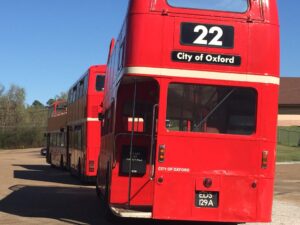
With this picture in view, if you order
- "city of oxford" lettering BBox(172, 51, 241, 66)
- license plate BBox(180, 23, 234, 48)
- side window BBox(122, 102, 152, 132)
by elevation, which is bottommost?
side window BBox(122, 102, 152, 132)

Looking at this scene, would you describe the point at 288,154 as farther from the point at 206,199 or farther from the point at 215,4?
the point at 215,4

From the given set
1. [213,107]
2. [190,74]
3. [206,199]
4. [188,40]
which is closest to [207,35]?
[188,40]

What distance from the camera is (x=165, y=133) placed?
390 inches

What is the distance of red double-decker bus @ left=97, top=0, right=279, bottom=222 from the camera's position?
9852 millimetres

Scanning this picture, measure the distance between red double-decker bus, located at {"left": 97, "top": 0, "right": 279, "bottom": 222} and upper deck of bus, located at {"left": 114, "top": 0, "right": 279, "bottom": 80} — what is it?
17mm

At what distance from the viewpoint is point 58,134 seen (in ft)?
109

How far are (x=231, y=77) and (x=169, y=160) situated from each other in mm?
1790

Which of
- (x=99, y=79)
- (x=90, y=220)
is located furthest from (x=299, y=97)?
(x=90, y=220)

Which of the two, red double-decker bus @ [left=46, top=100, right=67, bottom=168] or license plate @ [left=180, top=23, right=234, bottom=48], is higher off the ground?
license plate @ [left=180, top=23, right=234, bottom=48]

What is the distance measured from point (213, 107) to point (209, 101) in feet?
0.41

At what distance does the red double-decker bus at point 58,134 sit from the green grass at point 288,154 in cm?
1673

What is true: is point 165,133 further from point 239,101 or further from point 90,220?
point 90,220

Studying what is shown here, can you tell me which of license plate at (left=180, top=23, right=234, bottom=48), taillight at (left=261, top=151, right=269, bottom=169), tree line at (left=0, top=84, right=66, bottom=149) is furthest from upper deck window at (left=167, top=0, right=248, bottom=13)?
tree line at (left=0, top=84, right=66, bottom=149)

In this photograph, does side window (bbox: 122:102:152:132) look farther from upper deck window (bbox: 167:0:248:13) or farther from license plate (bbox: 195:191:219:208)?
upper deck window (bbox: 167:0:248:13)
